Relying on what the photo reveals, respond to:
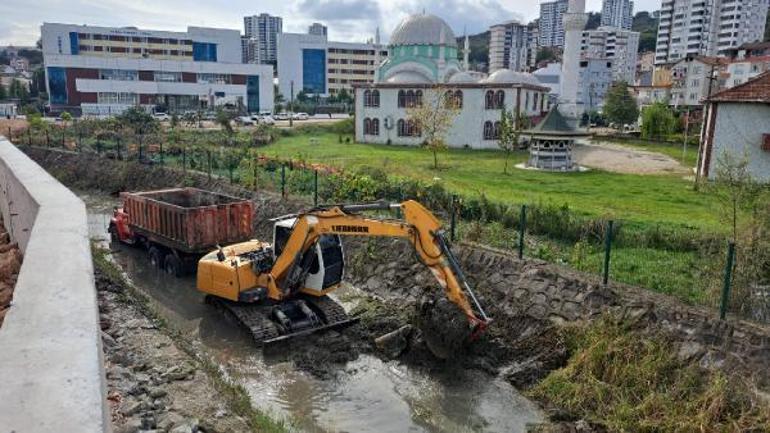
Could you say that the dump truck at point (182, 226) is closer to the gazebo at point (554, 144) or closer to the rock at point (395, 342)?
the rock at point (395, 342)

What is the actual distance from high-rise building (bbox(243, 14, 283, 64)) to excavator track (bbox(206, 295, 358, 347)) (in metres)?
175

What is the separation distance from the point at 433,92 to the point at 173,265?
30915 mm

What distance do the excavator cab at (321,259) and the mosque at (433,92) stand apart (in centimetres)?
3046

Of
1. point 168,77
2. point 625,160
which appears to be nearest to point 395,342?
point 625,160

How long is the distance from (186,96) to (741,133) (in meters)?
68.3

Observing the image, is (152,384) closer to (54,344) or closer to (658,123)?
(54,344)

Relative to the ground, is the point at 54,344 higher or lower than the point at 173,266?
higher

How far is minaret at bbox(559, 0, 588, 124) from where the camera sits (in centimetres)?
3912

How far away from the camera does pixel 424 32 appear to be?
5109 centimetres

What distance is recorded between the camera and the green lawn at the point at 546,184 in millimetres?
18938

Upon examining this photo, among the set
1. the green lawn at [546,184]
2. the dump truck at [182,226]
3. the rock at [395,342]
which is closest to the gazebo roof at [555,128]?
the green lawn at [546,184]

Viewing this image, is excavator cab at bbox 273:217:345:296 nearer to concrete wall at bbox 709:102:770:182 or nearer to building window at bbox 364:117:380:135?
concrete wall at bbox 709:102:770:182

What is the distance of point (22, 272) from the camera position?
5848 mm

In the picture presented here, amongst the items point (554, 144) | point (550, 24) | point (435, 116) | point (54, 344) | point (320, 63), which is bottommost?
point (54, 344)
